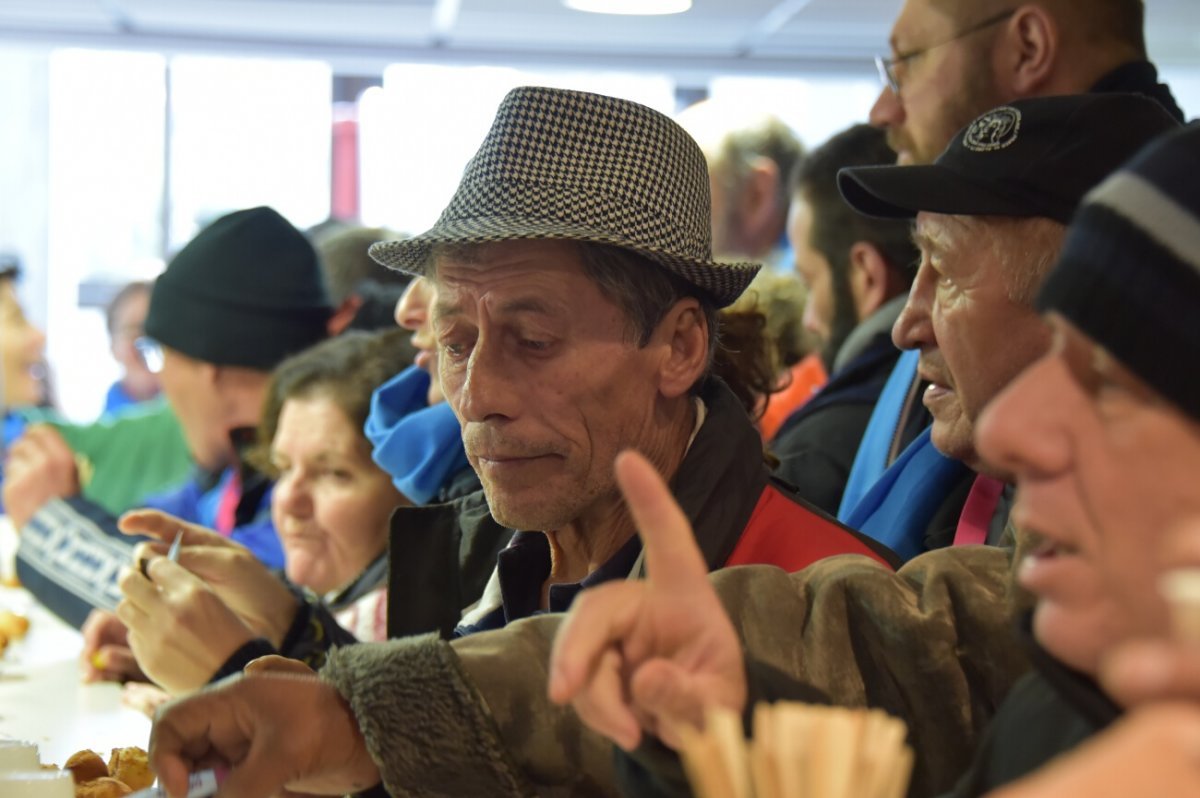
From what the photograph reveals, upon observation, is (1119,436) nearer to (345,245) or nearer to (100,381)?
(345,245)

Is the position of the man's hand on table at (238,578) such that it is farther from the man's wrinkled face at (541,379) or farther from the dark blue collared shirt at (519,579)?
the man's wrinkled face at (541,379)

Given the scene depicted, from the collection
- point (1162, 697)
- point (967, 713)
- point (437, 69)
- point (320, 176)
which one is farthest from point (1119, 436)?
point (320, 176)

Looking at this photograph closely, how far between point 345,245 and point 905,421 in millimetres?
1917

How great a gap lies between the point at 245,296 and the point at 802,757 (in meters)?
2.99

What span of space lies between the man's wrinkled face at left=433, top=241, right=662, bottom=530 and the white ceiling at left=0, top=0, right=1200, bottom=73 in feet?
9.05

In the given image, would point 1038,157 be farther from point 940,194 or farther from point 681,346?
point 681,346

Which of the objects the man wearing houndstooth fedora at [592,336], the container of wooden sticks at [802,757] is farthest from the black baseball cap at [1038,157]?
the container of wooden sticks at [802,757]

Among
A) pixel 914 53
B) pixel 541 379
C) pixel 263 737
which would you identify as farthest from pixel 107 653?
pixel 914 53

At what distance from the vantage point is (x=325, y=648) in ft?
7.75

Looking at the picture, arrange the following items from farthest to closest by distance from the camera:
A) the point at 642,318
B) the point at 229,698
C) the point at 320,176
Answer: the point at 320,176 < the point at 642,318 < the point at 229,698

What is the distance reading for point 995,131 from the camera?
5.66 feet

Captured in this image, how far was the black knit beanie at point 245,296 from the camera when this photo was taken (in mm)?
3625

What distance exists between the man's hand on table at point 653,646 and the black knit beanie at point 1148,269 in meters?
0.28

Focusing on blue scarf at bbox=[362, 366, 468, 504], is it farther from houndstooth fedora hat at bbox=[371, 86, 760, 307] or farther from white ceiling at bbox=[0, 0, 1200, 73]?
white ceiling at bbox=[0, 0, 1200, 73]
